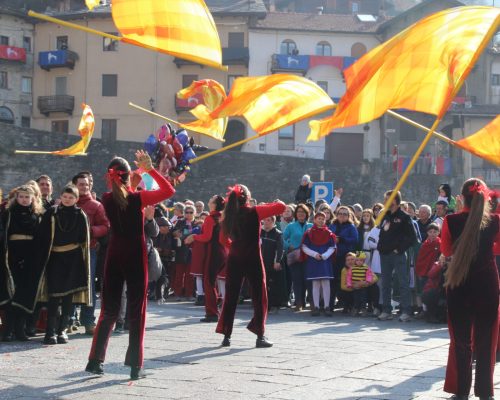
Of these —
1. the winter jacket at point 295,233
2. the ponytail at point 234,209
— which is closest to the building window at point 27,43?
the winter jacket at point 295,233

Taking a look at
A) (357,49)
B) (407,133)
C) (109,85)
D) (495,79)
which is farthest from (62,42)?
(495,79)

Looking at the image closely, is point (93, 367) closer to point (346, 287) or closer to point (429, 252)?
point (429, 252)

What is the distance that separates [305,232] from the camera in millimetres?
15773

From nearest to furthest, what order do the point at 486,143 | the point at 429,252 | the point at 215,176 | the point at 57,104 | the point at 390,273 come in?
the point at 486,143 → the point at 429,252 → the point at 390,273 → the point at 215,176 → the point at 57,104

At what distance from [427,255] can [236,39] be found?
149 ft

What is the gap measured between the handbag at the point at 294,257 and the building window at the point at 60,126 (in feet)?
149

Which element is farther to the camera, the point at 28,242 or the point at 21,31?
the point at 21,31

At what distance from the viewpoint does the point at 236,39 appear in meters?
58.8

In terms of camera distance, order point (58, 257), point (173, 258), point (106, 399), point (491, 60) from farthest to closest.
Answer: point (491, 60) → point (173, 258) → point (58, 257) → point (106, 399)

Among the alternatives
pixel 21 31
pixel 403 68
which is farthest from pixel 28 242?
pixel 21 31

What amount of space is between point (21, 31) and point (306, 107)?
179ft

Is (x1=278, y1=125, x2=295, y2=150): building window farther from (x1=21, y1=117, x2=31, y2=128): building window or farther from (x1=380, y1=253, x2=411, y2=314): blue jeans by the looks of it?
(x1=380, y1=253, x2=411, y2=314): blue jeans

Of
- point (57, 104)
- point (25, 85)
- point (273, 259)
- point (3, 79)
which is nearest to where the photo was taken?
point (273, 259)

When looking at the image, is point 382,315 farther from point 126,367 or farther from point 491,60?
point 491,60
